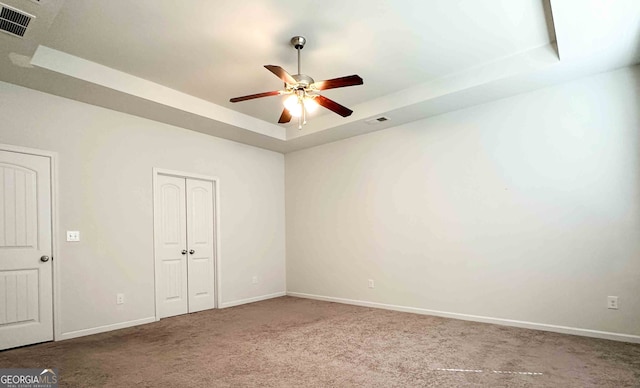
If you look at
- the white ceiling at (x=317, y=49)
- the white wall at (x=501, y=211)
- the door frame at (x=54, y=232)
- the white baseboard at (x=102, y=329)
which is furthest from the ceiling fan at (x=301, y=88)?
the white baseboard at (x=102, y=329)

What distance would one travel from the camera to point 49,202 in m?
3.91

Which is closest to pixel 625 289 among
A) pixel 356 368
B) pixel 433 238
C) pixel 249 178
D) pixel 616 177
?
pixel 616 177

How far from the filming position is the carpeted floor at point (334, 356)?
9.06 feet

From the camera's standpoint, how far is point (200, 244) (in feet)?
17.8

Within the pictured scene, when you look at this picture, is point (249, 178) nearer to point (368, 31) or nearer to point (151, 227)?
point (151, 227)

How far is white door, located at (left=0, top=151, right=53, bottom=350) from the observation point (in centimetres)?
360

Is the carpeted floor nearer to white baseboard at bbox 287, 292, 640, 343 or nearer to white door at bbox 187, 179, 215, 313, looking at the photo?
white baseboard at bbox 287, 292, 640, 343

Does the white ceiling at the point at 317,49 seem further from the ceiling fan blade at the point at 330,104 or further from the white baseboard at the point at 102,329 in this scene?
the white baseboard at the point at 102,329

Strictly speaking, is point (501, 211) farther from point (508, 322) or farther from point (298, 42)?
point (298, 42)

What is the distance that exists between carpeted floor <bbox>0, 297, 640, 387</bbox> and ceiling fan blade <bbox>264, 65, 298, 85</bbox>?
2398 millimetres

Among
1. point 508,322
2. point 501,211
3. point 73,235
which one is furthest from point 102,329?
point 501,211

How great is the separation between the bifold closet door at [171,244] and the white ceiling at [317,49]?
1.02 meters

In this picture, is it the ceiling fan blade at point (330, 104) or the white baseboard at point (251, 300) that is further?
the white baseboard at point (251, 300)

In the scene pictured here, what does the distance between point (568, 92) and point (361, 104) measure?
2359 mm
